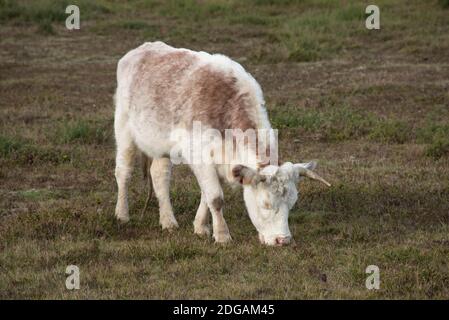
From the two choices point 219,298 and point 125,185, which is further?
point 125,185

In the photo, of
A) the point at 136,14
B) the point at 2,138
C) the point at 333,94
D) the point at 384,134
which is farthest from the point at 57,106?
the point at 136,14

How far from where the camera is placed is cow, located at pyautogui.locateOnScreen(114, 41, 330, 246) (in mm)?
7797

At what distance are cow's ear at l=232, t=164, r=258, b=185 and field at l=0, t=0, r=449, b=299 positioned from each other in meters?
0.58

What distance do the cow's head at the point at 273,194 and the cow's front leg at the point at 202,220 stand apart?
1033 mm

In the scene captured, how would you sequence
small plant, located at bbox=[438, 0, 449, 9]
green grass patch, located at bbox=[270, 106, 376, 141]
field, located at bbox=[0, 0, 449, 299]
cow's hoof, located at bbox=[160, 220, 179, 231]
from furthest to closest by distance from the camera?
small plant, located at bbox=[438, 0, 449, 9] < green grass patch, located at bbox=[270, 106, 376, 141] < cow's hoof, located at bbox=[160, 220, 179, 231] < field, located at bbox=[0, 0, 449, 299]

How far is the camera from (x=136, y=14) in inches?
1022

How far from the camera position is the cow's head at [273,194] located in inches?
303

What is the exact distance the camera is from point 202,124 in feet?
27.6

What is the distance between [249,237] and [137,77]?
2.10 m

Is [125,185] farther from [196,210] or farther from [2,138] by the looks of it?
[2,138]

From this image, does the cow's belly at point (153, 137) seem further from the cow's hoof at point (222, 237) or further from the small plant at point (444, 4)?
the small plant at point (444, 4)

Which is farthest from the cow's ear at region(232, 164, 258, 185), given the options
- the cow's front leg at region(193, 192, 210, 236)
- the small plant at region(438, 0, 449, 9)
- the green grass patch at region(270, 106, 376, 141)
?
the small plant at region(438, 0, 449, 9)

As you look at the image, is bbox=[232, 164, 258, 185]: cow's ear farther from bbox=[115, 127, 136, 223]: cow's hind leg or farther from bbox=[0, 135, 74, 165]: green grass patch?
bbox=[0, 135, 74, 165]: green grass patch

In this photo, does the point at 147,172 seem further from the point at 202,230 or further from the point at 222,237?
the point at 222,237
